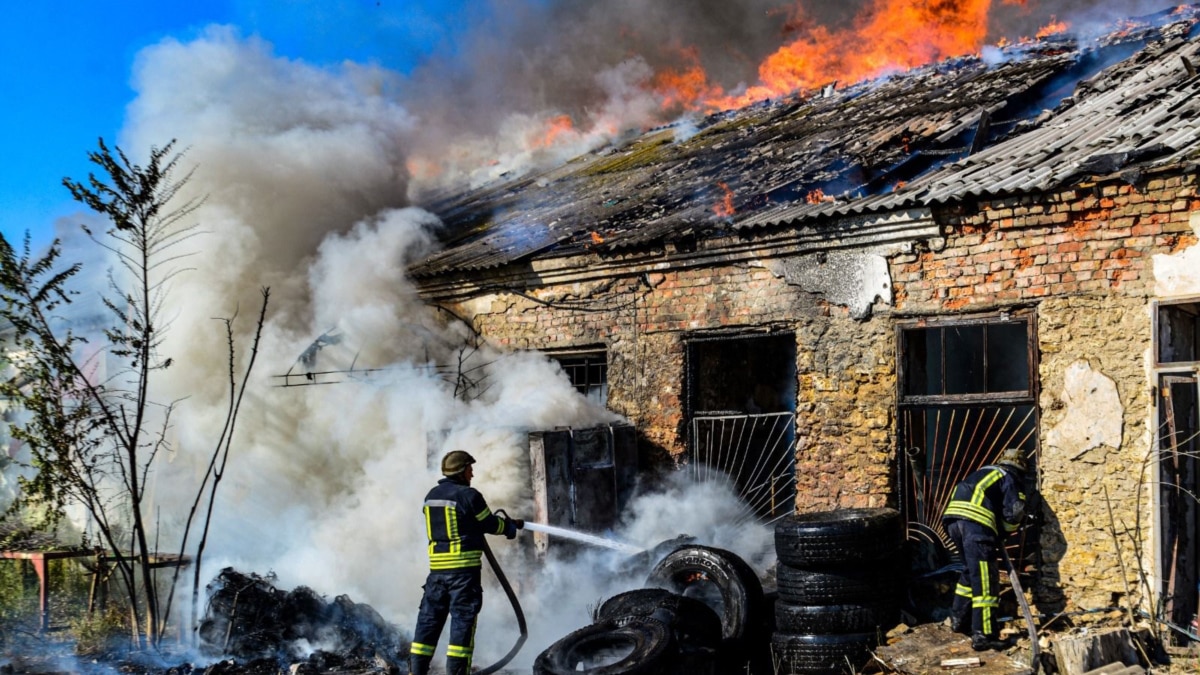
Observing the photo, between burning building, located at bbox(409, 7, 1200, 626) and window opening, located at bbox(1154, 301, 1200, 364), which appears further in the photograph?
burning building, located at bbox(409, 7, 1200, 626)

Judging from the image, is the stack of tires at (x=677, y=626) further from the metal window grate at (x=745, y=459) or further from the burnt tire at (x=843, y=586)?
the metal window grate at (x=745, y=459)

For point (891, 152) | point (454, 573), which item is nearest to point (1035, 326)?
point (891, 152)

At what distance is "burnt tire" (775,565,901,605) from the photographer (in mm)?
7965

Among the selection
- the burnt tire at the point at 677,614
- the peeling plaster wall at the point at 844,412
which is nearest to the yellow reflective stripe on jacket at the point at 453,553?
the burnt tire at the point at 677,614

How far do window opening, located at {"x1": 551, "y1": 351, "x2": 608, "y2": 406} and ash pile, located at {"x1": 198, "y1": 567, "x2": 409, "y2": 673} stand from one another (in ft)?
11.6

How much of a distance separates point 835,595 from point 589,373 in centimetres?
466

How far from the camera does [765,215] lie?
10430mm

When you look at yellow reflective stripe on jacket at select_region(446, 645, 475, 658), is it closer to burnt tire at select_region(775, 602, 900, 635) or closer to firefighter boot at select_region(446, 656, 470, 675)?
firefighter boot at select_region(446, 656, 470, 675)

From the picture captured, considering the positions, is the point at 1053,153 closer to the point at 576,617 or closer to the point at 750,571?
the point at 750,571

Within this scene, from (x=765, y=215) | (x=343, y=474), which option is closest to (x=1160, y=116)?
(x=765, y=215)

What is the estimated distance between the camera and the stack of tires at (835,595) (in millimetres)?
7801

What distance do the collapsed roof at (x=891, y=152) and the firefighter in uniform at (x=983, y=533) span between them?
Answer: 8.03ft

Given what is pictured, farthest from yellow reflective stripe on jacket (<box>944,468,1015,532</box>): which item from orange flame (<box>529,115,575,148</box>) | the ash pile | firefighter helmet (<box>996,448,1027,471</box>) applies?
orange flame (<box>529,115,575,148</box>)

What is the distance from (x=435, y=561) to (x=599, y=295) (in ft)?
15.2
